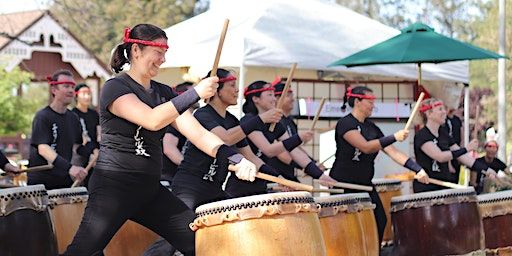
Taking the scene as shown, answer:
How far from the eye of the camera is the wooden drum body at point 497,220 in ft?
27.9

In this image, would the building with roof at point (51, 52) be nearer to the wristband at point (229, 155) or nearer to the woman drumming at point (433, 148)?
the woman drumming at point (433, 148)

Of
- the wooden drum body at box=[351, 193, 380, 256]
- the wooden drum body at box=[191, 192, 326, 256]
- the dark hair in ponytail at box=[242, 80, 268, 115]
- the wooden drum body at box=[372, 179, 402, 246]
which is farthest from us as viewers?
the wooden drum body at box=[372, 179, 402, 246]

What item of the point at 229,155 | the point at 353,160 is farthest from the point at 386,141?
the point at 229,155

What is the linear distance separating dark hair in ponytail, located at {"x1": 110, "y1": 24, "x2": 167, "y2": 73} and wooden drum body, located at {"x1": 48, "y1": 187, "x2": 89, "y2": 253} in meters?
1.07

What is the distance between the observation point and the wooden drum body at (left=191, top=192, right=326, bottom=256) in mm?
5098

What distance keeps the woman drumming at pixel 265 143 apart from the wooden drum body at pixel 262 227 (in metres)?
2.08

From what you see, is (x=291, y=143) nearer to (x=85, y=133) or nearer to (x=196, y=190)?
(x=196, y=190)

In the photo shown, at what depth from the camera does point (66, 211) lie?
6.44 m

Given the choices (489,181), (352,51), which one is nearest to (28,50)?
(352,51)

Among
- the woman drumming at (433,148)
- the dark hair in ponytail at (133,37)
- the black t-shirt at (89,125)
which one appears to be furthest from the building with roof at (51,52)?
the dark hair in ponytail at (133,37)

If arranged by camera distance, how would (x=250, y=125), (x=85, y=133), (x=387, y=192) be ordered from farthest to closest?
(x=85, y=133) < (x=387, y=192) < (x=250, y=125)

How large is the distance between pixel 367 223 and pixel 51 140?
9.38ft

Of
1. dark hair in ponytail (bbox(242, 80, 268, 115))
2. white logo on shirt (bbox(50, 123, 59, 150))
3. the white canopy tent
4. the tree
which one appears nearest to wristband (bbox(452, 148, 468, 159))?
dark hair in ponytail (bbox(242, 80, 268, 115))

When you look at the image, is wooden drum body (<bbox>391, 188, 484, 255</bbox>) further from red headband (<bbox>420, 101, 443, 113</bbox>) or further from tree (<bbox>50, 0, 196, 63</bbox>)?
tree (<bbox>50, 0, 196, 63</bbox>)
